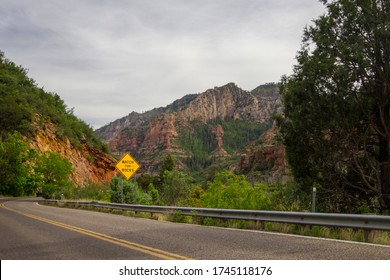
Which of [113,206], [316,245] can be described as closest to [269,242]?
[316,245]

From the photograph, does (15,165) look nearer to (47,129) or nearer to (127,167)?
(47,129)

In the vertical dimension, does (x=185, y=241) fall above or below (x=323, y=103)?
below

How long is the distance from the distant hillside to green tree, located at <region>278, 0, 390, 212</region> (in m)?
59.9

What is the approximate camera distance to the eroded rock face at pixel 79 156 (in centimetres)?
7583

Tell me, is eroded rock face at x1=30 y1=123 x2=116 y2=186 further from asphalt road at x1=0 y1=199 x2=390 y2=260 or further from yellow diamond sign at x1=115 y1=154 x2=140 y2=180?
asphalt road at x1=0 y1=199 x2=390 y2=260

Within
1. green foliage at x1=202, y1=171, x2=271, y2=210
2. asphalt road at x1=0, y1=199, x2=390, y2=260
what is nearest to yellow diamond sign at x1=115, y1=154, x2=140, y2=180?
green foliage at x1=202, y1=171, x2=271, y2=210

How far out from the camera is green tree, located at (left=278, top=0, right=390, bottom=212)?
66.3ft

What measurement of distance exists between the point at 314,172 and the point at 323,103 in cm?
359

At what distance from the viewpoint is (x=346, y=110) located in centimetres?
2081

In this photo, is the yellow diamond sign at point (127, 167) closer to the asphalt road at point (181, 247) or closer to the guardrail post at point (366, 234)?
the asphalt road at point (181, 247)

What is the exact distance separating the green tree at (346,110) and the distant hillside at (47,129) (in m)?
59.9

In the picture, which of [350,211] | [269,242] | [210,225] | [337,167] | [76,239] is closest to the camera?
[269,242]

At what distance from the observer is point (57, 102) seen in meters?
109
